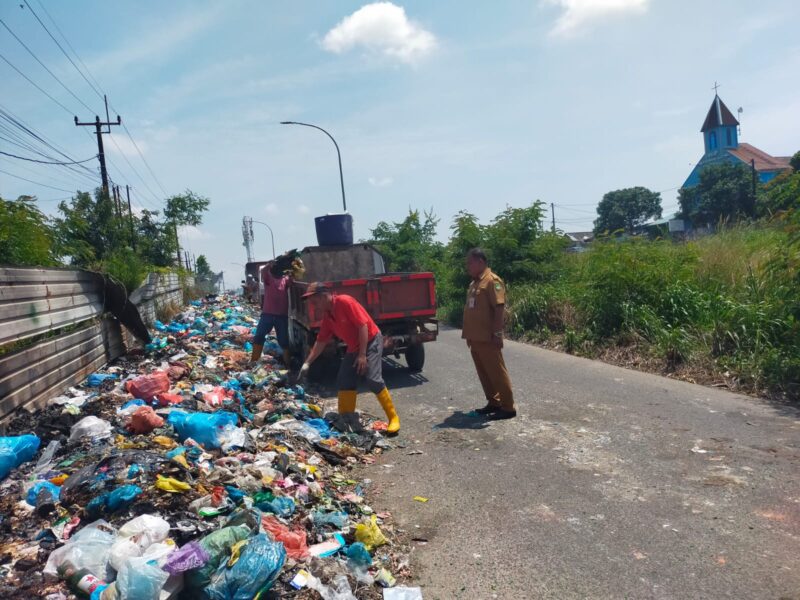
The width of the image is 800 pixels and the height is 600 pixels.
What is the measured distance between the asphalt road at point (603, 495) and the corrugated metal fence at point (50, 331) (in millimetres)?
3520

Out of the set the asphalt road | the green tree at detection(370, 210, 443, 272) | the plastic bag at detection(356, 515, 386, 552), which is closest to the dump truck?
the asphalt road

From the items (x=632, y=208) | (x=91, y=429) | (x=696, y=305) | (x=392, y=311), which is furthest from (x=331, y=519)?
(x=632, y=208)

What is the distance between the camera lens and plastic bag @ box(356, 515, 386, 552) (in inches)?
139

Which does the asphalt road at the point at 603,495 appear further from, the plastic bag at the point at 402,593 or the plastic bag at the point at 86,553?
the plastic bag at the point at 86,553

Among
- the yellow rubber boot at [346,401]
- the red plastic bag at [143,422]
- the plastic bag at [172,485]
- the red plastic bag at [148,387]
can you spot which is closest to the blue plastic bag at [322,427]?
the yellow rubber boot at [346,401]

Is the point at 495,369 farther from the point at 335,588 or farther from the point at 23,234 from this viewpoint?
the point at 23,234

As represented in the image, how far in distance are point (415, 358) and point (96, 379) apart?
4510 millimetres

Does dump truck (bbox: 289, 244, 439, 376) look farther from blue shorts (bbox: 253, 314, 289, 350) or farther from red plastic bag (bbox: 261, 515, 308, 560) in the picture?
red plastic bag (bbox: 261, 515, 308, 560)

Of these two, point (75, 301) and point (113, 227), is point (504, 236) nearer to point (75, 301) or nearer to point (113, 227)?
→ point (75, 301)

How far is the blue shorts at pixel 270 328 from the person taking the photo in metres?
9.40

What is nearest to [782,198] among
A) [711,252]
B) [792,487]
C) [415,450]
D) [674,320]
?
[674,320]

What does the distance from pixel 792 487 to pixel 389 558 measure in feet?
9.38

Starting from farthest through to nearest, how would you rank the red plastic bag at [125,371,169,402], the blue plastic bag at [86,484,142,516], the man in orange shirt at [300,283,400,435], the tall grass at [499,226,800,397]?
the tall grass at [499,226,800,397]
the red plastic bag at [125,371,169,402]
the man in orange shirt at [300,283,400,435]
the blue plastic bag at [86,484,142,516]

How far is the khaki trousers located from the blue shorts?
4.32m
